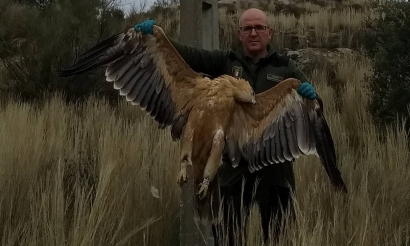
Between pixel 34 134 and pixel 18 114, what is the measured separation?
89 centimetres

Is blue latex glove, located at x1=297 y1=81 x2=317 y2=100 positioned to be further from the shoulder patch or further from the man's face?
the man's face

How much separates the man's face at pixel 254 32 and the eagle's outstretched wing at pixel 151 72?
533 millimetres

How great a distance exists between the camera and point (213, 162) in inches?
81.0

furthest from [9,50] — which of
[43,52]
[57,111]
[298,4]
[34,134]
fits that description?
[298,4]

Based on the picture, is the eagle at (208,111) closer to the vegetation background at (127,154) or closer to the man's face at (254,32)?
the vegetation background at (127,154)

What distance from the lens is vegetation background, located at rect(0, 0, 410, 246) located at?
2.60 meters

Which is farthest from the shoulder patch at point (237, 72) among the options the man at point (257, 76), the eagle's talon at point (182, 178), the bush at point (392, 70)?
the bush at point (392, 70)

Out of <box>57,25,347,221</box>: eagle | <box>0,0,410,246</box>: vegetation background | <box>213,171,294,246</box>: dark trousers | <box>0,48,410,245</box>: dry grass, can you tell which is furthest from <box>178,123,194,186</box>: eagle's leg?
<box>213,171,294,246</box>: dark trousers

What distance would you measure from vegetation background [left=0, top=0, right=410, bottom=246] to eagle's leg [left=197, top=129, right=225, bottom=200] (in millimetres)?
416

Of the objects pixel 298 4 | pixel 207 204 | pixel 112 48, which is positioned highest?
pixel 298 4

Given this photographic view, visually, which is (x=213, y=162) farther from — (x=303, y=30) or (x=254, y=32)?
(x=303, y=30)

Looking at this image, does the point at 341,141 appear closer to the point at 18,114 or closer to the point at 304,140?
the point at 304,140

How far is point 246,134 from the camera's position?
7.64ft

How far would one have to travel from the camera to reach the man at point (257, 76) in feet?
9.27
